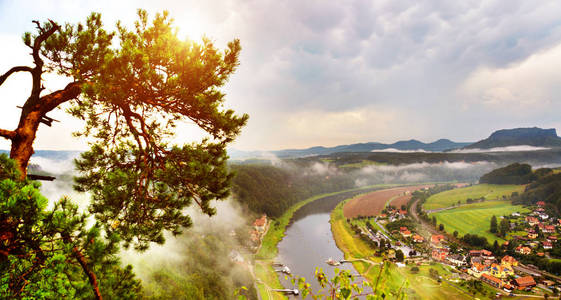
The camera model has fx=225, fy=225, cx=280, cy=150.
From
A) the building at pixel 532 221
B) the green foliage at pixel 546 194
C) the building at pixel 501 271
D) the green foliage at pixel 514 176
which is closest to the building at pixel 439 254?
the building at pixel 501 271

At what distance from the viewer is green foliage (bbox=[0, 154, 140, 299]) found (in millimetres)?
2062

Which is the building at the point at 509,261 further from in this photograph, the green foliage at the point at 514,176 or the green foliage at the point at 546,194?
the green foliage at the point at 514,176

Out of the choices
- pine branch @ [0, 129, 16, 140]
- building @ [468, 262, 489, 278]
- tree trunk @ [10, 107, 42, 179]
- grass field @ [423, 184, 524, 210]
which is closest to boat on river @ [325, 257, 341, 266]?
building @ [468, 262, 489, 278]

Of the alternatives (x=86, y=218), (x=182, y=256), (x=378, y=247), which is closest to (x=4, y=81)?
(x=86, y=218)

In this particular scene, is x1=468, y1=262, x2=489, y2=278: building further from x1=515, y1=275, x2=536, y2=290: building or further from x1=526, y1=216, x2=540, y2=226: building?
x1=526, y1=216, x2=540, y2=226: building

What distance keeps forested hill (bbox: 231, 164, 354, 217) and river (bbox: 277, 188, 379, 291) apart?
939cm

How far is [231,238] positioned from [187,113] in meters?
46.3

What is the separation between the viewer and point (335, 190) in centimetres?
11438

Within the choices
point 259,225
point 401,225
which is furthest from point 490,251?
point 259,225

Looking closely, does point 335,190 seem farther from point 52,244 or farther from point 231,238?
point 52,244

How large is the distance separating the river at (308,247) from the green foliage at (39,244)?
29.2 metres

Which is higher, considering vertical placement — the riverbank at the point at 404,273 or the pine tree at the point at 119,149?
the pine tree at the point at 119,149

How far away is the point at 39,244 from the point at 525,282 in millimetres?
45619

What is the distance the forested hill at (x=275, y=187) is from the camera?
219 feet
